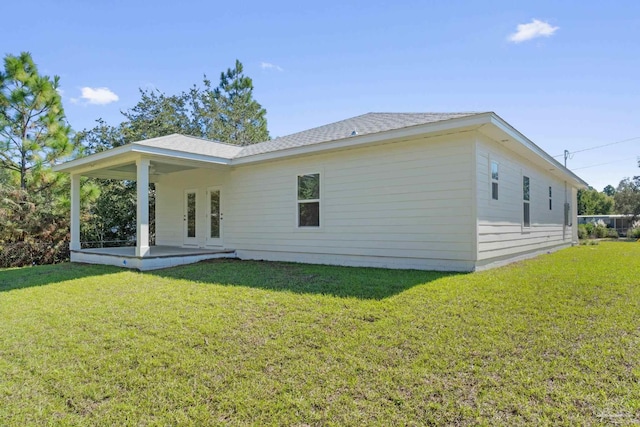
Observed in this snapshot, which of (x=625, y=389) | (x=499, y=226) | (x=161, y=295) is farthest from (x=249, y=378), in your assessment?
(x=499, y=226)

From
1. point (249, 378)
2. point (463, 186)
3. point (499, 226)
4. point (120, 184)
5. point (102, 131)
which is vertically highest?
point (102, 131)

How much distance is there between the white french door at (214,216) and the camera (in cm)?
1102

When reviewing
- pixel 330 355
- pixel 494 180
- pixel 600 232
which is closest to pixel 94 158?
pixel 330 355

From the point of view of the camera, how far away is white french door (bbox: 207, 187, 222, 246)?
36.2 feet

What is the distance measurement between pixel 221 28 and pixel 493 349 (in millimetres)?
11616

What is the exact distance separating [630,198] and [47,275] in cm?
3395

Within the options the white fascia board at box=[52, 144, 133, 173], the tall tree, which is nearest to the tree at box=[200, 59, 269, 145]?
the tall tree

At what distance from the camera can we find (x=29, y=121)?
11875 millimetres

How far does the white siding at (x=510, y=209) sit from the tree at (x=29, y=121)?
13.0m

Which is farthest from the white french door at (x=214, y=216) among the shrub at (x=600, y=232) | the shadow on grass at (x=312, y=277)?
the shrub at (x=600, y=232)

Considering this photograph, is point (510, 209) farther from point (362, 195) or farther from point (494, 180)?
point (362, 195)

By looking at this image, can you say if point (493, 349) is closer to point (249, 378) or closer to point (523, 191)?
point (249, 378)

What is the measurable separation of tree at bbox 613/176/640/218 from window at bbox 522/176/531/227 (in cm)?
2271

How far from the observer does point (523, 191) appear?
9648mm
